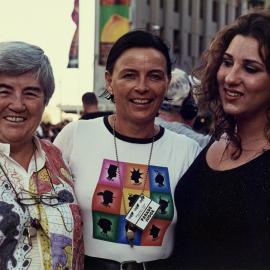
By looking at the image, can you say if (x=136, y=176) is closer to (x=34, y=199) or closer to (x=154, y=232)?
(x=154, y=232)

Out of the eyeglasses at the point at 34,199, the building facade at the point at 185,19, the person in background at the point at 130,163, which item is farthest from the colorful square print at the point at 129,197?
the building facade at the point at 185,19

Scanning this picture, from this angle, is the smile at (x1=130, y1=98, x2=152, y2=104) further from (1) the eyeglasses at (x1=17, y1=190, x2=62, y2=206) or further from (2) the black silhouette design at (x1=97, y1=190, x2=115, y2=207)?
(1) the eyeglasses at (x1=17, y1=190, x2=62, y2=206)

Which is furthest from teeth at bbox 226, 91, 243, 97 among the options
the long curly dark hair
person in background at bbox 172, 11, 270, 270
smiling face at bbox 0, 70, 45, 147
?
smiling face at bbox 0, 70, 45, 147

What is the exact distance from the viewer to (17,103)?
8.58 ft

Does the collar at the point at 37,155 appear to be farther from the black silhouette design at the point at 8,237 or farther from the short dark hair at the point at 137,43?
the short dark hair at the point at 137,43

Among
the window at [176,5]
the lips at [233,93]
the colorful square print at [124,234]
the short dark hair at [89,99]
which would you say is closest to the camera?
the lips at [233,93]

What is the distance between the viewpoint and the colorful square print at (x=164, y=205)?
2930mm

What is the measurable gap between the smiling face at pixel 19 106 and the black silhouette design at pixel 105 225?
19.8 inches

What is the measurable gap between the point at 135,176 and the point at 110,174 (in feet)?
0.37

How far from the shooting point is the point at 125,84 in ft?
9.82

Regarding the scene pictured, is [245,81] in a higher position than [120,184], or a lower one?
higher

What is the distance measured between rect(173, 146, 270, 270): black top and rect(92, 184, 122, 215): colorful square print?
29 centimetres

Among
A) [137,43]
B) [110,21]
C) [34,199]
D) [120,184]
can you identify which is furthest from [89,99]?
[110,21]

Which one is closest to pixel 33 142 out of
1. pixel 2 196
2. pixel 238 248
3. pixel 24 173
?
pixel 24 173
